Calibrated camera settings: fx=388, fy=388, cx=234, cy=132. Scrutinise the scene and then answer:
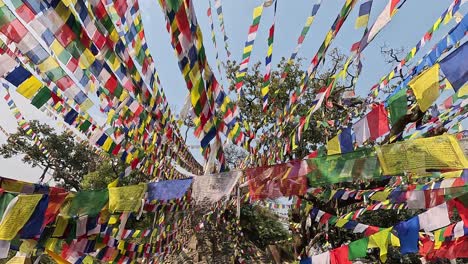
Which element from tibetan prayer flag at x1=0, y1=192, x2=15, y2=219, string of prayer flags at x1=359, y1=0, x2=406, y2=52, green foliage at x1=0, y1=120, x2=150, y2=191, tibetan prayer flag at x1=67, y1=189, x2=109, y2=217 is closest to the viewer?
string of prayer flags at x1=359, y1=0, x2=406, y2=52

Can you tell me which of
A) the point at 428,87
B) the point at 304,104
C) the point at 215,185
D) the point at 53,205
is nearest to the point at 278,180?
the point at 215,185

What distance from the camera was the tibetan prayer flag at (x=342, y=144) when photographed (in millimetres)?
3238

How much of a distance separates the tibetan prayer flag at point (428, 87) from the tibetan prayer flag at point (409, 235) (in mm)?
2103

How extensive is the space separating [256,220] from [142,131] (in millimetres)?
11427

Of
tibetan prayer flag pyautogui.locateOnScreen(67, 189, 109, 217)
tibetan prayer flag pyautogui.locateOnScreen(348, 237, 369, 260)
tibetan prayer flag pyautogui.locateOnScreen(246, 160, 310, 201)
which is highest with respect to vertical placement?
tibetan prayer flag pyautogui.locateOnScreen(246, 160, 310, 201)

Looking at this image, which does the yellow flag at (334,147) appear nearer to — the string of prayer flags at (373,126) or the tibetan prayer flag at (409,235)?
the string of prayer flags at (373,126)

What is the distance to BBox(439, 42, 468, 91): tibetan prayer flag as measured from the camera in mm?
2391

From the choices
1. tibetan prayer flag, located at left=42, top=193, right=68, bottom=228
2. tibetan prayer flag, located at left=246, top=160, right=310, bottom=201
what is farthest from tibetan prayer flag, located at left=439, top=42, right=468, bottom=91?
tibetan prayer flag, located at left=42, top=193, right=68, bottom=228

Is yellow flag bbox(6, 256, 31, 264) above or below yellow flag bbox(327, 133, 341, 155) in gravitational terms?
below

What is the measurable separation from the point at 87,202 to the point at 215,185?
105 centimetres

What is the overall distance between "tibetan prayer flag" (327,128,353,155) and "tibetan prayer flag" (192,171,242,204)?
2.70 feet

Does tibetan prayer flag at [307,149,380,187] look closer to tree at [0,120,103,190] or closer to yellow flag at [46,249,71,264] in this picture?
yellow flag at [46,249,71,264]

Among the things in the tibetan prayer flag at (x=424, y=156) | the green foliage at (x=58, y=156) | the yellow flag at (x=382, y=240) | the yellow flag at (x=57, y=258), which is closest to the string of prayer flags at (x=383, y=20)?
the tibetan prayer flag at (x=424, y=156)

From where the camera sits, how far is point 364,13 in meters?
2.58
